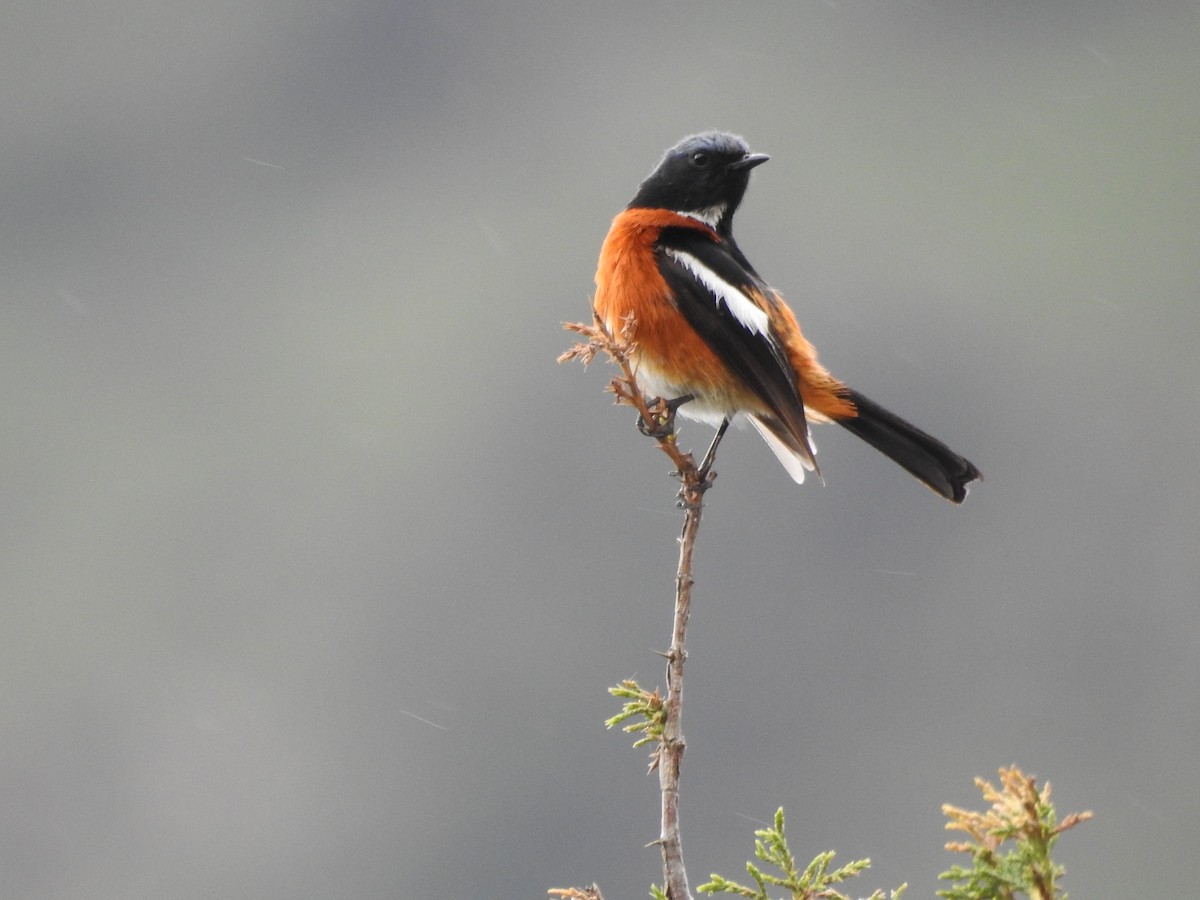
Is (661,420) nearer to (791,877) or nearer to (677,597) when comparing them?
(677,597)

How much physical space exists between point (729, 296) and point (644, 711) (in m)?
3.55

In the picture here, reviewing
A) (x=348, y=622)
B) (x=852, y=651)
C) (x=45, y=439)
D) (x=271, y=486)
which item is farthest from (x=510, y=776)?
(x=45, y=439)

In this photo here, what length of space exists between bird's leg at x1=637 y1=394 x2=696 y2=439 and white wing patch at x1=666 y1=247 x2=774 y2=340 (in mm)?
453

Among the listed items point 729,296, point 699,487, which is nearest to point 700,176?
point 729,296

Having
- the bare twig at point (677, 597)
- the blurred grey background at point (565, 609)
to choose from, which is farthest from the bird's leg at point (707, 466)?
the blurred grey background at point (565, 609)

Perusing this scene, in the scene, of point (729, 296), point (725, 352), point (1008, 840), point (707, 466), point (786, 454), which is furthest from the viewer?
point (786, 454)

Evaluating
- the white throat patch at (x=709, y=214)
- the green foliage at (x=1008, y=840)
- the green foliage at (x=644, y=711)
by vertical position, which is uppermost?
the white throat patch at (x=709, y=214)

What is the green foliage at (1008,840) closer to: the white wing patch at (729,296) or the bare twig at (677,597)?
the bare twig at (677,597)

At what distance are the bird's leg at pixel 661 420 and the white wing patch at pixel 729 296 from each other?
17.8 inches

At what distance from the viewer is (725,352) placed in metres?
7.11

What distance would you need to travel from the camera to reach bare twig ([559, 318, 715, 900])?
3404 mm

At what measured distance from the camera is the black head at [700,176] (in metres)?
8.48

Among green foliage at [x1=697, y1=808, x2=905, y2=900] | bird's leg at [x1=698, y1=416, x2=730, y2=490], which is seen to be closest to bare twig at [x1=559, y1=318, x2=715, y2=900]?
bird's leg at [x1=698, y1=416, x2=730, y2=490]

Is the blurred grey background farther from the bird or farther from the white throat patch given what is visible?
the bird
